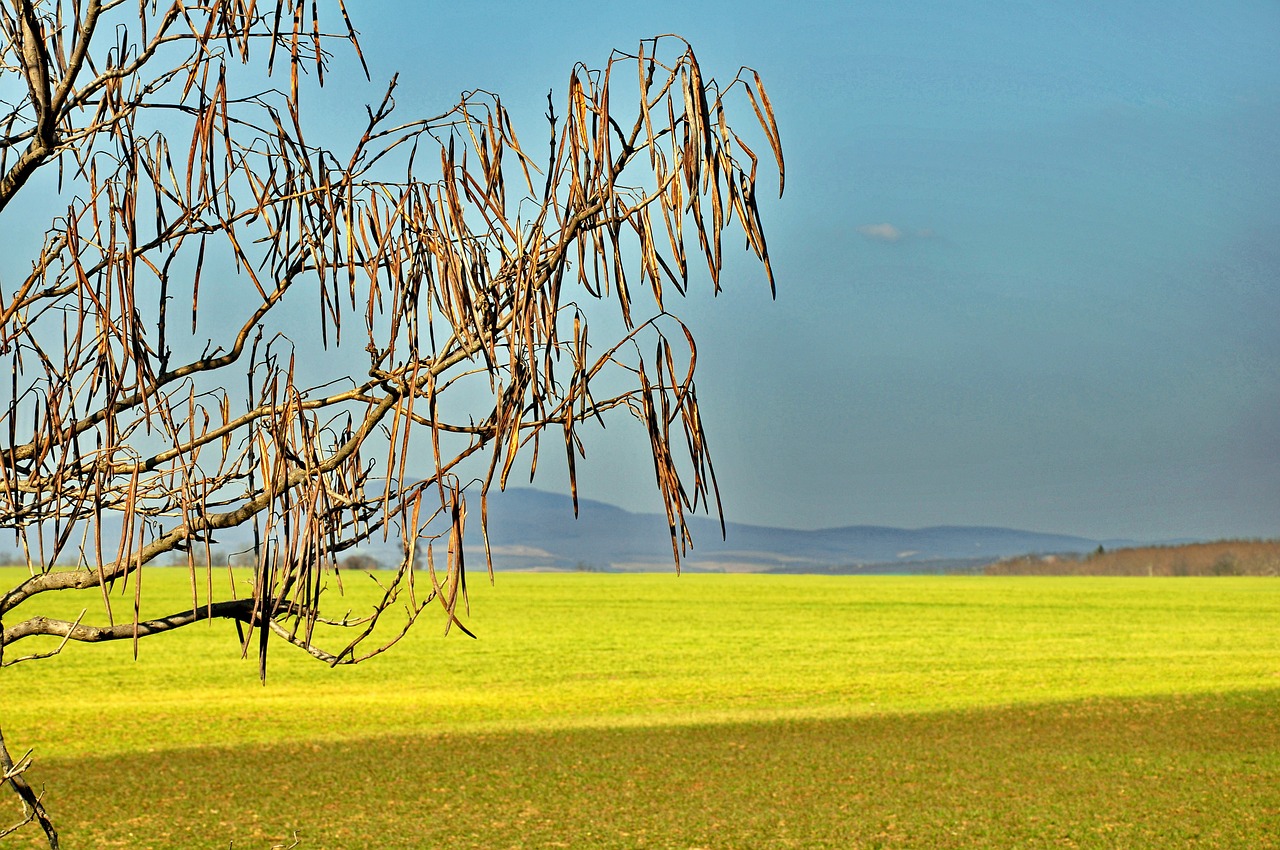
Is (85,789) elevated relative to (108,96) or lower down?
lower down

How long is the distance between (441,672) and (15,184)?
18.8 metres

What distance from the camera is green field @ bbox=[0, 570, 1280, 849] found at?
9352 mm

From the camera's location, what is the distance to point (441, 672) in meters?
21.2

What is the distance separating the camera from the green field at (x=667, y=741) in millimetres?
9352

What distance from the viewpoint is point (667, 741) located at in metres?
13.3

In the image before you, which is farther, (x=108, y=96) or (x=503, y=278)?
(x=108, y=96)

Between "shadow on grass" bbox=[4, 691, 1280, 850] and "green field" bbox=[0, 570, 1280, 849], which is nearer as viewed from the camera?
"shadow on grass" bbox=[4, 691, 1280, 850]

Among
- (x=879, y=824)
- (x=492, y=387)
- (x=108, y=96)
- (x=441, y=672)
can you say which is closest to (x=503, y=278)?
(x=492, y=387)

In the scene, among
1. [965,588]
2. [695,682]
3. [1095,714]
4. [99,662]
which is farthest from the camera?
[965,588]

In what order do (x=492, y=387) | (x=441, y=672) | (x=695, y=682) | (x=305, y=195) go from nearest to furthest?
(x=492, y=387) < (x=305, y=195) < (x=695, y=682) < (x=441, y=672)

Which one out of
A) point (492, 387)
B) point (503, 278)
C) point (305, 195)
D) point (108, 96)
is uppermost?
point (108, 96)

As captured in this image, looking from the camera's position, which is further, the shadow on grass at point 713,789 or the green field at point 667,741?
the green field at point 667,741

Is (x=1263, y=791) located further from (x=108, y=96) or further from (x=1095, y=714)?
(x=108, y=96)

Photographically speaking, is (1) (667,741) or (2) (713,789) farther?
(1) (667,741)
